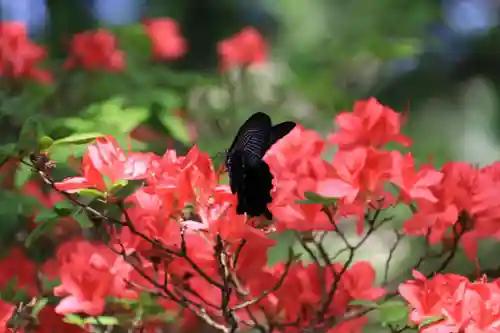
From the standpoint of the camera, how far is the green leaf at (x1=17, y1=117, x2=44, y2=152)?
769 millimetres

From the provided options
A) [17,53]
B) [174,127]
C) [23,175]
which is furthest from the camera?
[17,53]

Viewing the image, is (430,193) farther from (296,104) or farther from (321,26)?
(321,26)

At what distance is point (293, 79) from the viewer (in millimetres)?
1780

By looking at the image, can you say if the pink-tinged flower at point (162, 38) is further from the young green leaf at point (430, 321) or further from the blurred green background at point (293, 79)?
the young green leaf at point (430, 321)

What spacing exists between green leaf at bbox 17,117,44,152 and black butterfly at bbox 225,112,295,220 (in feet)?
0.70

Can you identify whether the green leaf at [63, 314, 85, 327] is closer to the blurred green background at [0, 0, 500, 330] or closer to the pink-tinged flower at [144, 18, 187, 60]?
the blurred green background at [0, 0, 500, 330]

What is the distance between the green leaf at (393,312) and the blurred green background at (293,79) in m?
0.22

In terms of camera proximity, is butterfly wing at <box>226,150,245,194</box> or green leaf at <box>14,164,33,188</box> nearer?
butterfly wing at <box>226,150,245,194</box>

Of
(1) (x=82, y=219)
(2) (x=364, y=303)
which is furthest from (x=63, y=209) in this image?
(2) (x=364, y=303)

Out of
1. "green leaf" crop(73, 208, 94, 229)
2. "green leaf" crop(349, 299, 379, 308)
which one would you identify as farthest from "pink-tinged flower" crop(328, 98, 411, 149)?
"green leaf" crop(73, 208, 94, 229)

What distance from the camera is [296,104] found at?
194cm

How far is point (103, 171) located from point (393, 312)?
32 centimetres

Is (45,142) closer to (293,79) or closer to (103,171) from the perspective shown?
(103,171)

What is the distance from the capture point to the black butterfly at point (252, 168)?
0.65 meters
